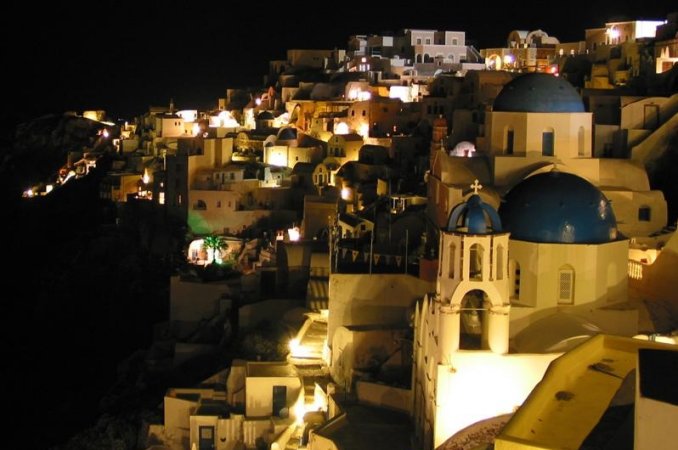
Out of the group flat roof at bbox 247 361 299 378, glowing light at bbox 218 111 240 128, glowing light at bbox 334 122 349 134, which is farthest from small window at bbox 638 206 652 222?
glowing light at bbox 218 111 240 128

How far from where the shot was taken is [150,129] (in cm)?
5609

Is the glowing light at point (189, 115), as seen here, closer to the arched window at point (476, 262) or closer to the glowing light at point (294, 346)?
the glowing light at point (294, 346)

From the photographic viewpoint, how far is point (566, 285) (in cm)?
2120

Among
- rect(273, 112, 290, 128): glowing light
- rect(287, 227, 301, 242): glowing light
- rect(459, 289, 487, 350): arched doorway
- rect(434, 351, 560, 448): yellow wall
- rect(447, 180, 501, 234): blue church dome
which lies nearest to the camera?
rect(434, 351, 560, 448): yellow wall

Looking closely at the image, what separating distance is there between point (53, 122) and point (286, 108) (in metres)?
19.8

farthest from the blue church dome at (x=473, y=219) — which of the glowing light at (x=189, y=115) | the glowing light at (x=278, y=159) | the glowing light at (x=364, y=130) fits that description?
the glowing light at (x=189, y=115)

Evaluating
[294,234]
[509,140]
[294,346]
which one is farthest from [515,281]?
[294,234]

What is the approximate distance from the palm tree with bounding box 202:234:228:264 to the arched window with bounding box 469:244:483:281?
21255mm

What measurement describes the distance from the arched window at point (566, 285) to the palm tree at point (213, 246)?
20.1 m

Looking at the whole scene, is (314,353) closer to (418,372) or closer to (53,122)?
(418,372)

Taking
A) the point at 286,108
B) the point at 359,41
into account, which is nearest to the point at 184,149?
the point at 286,108

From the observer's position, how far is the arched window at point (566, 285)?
21109 mm

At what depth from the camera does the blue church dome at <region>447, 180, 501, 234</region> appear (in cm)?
1845

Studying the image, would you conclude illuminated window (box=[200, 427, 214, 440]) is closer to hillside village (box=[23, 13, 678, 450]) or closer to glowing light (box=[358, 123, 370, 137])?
hillside village (box=[23, 13, 678, 450])
